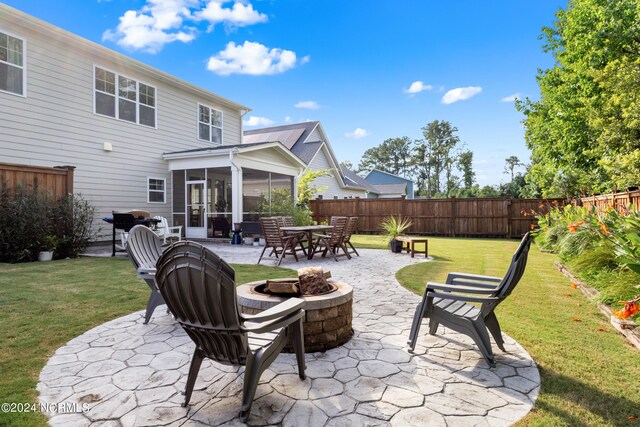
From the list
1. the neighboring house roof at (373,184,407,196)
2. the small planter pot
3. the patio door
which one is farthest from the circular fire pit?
the neighboring house roof at (373,184,407,196)

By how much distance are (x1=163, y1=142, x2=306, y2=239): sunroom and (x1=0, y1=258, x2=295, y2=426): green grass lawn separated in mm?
4876

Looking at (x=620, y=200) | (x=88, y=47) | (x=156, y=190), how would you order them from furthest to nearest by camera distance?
(x=156, y=190) → (x=88, y=47) → (x=620, y=200)

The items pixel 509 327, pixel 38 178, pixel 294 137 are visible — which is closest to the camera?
pixel 509 327

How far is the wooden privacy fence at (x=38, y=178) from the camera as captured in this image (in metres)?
7.92

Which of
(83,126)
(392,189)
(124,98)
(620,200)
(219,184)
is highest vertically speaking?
(124,98)

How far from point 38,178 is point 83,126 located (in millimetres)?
2882

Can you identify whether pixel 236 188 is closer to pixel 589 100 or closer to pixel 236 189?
pixel 236 189

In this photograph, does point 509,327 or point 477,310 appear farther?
point 509,327

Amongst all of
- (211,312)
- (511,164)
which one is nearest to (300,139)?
(211,312)

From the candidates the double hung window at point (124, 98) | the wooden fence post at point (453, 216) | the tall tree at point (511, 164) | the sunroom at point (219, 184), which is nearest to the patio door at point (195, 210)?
the sunroom at point (219, 184)

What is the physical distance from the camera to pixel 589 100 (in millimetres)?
11828

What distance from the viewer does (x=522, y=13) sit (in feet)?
46.8

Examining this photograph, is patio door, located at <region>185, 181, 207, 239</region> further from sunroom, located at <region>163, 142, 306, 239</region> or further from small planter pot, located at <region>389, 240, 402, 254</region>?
small planter pot, located at <region>389, 240, 402, 254</region>

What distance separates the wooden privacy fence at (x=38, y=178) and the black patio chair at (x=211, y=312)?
27.2 ft
